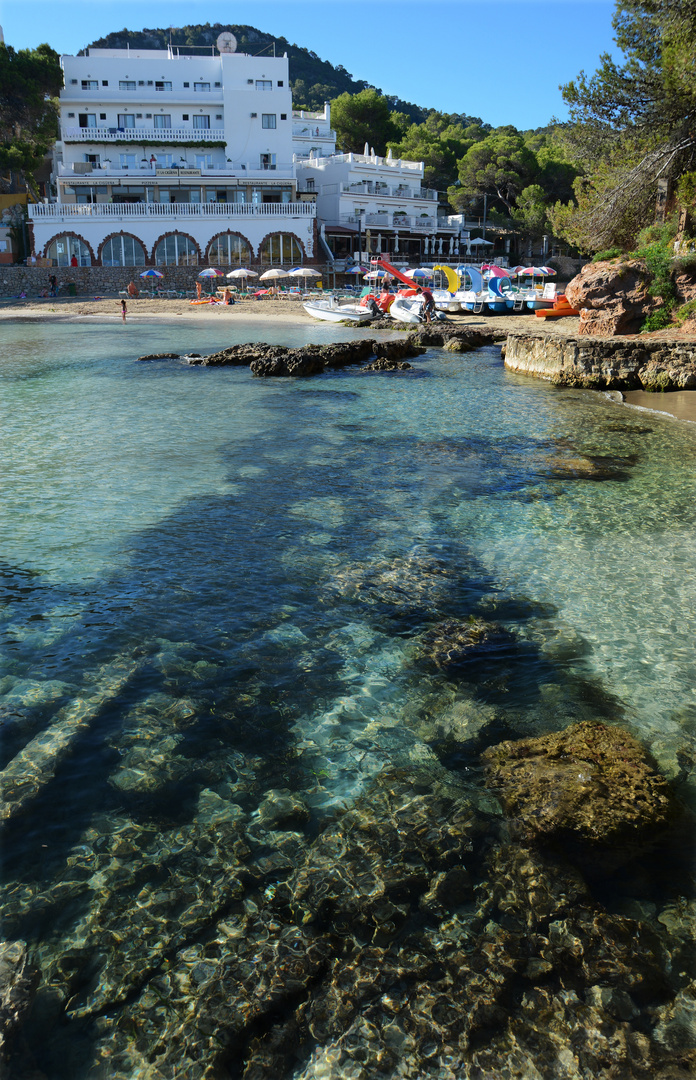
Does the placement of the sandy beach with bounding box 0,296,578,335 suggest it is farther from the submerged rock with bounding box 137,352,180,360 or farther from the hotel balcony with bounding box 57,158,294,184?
the submerged rock with bounding box 137,352,180,360

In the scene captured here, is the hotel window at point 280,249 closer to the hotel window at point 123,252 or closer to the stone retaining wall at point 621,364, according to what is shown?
the hotel window at point 123,252

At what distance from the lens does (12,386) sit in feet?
55.0

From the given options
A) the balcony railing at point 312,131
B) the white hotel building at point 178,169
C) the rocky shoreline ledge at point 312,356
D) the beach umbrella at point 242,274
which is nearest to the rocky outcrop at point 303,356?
the rocky shoreline ledge at point 312,356

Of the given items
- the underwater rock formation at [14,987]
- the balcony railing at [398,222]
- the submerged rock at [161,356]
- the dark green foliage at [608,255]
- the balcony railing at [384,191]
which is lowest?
the underwater rock formation at [14,987]

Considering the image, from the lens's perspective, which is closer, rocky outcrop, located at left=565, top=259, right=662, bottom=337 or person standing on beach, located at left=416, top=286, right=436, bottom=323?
rocky outcrop, located at left=565, top=259, right=662, bottom=337

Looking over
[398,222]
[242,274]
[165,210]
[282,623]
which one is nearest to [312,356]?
[282,623]

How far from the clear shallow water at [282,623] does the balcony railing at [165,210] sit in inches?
1579

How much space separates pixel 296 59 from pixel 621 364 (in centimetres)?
14721

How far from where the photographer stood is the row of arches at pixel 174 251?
45.8 metres

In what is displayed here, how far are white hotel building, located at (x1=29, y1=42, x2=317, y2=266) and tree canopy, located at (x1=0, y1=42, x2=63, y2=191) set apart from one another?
1549 mm

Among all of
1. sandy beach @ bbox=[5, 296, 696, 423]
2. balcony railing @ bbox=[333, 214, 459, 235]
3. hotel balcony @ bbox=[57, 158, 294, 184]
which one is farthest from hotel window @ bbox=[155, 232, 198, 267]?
balcony railing @ bbox=[333, 214, 459, 235]

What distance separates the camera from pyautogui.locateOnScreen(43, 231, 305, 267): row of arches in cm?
4584

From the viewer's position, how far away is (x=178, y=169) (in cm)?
4888

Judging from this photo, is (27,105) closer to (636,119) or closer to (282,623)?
(636,119)
